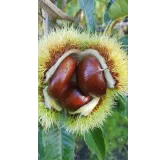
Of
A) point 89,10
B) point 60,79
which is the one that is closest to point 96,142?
point 60,79

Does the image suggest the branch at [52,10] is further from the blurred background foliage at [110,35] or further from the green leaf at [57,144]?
the green leaf at [57,144]

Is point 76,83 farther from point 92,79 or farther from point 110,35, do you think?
point 110,35

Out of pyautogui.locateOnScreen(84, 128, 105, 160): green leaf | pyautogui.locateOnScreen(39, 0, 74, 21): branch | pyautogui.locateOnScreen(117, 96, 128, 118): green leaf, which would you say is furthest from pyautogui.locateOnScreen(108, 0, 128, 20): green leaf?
pyautogui.locateOnScreen(84, 128, 105, 160): green leaf

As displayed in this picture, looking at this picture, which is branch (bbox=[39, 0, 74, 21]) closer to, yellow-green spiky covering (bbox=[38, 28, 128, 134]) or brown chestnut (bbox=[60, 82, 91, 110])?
yellow-green spiky covering (bbox=[38, 28, 128, 134])

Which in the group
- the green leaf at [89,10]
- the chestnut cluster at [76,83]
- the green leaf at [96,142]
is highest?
the green leaf at [89,10]

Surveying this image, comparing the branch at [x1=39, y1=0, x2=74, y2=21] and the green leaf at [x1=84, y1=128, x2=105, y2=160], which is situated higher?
the branch at [x1=39, y1=0, x2=74, y2=21]

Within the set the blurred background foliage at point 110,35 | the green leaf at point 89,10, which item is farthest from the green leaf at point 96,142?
the green leaf at point 89,10
